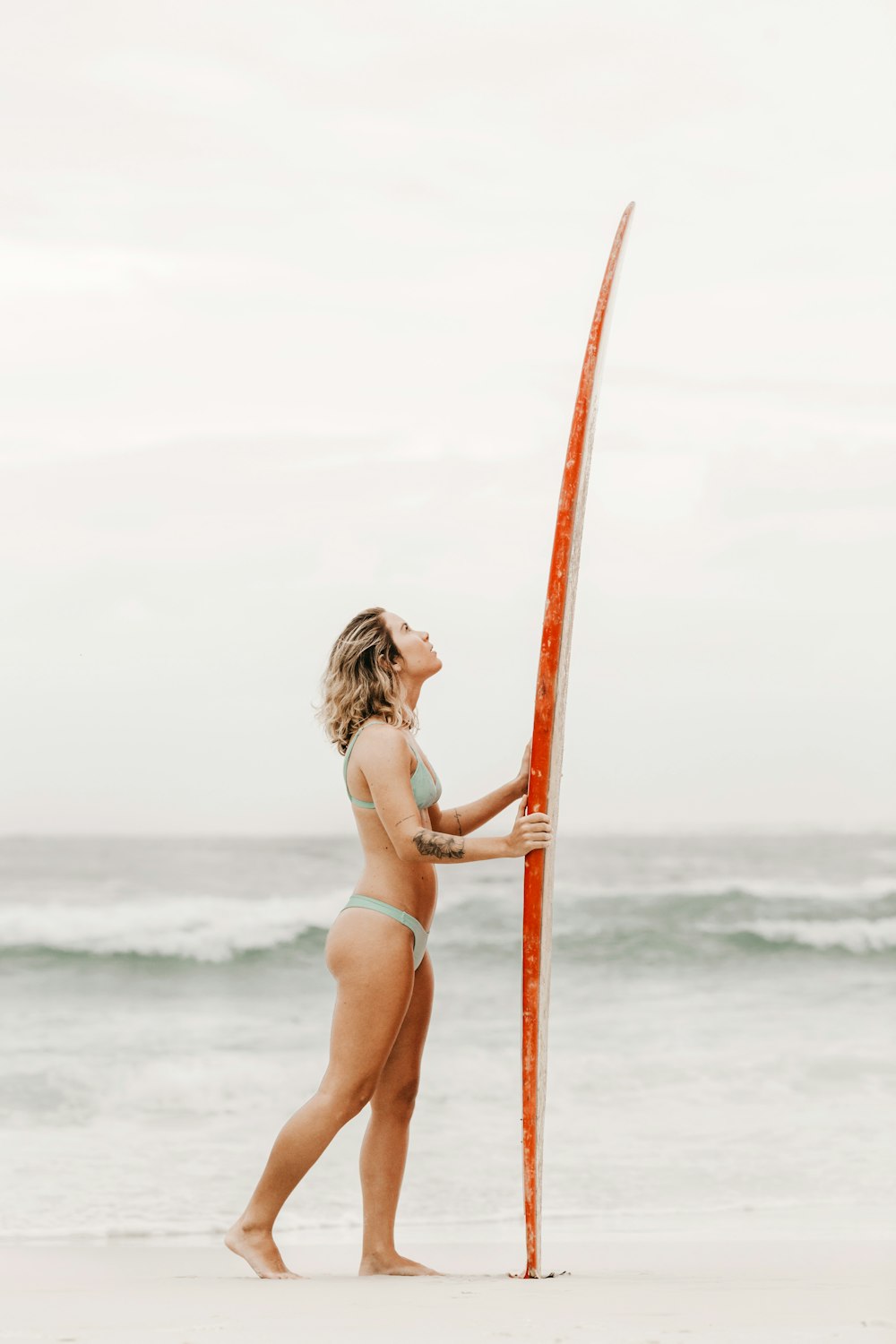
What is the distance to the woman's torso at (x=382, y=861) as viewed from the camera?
3.17m

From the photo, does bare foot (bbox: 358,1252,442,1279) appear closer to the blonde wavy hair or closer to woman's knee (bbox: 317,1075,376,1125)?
woman's knee (bbox: 317,1075,376,1125)

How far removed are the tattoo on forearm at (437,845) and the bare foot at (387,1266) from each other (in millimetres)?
996

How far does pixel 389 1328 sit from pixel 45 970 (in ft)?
28.7

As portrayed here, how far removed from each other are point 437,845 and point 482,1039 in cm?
593

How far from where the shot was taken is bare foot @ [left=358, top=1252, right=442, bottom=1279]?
128 inches

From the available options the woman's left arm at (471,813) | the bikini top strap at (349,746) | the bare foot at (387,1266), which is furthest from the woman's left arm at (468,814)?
Result: the bare foot at (387,1266)

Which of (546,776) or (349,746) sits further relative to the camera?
(349,746)

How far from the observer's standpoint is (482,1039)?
8609 millimetres

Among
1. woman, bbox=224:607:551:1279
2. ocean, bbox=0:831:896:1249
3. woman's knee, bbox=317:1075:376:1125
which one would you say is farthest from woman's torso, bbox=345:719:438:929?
ocean, bbox=0:831:896:1249

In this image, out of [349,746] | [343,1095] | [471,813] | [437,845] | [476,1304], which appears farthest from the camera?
[471,813]

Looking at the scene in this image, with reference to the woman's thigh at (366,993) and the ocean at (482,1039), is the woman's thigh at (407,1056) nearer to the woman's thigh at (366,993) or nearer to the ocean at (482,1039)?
the woman's thigh at (366,993)

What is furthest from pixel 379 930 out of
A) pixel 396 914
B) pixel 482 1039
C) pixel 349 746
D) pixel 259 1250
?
pixel 482 1039

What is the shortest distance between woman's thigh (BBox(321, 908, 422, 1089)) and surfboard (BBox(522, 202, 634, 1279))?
0.93ft

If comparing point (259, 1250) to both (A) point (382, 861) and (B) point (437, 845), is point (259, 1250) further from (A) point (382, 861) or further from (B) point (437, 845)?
(B) point (437, 845)
